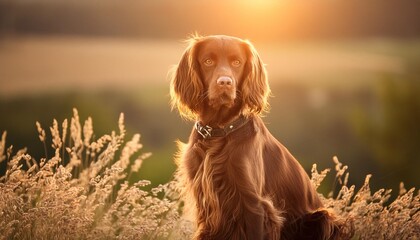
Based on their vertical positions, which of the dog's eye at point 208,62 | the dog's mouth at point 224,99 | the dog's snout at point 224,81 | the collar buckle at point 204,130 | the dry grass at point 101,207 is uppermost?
the dog's eye at point 208,62

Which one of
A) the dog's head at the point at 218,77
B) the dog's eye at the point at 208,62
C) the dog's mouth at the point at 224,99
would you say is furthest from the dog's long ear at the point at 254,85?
the dog's eye at the point at 208,62

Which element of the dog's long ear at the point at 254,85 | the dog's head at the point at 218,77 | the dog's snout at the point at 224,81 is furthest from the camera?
the dog's long ear at the point at 254,85

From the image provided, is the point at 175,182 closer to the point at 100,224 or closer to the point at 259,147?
the point at 100,224

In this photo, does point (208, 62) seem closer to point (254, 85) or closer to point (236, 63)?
point (236, 63)

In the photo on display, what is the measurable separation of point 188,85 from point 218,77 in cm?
34

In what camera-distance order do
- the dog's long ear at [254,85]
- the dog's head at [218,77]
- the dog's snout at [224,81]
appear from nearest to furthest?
the dog's snout at [224,81] < the dog's head at [218,77] < the dog's long ear at [254,85]

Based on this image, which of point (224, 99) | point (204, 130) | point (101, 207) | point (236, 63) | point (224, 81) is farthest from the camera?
point (101, 207)

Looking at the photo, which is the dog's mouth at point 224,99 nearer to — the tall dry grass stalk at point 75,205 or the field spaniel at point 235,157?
the field spaniel at point 235,157

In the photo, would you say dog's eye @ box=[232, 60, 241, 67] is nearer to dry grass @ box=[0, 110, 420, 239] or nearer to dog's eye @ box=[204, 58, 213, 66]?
dog's eye @ box=[204, 58, 213, 66]

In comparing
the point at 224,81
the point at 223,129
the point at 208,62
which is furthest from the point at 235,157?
the point at 208,62

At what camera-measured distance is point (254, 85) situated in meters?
3.93

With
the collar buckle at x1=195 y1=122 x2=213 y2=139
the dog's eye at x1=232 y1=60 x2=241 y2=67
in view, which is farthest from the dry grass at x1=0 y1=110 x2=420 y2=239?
the dog's eye at x1=232 y1=60 x2=241 y2=67

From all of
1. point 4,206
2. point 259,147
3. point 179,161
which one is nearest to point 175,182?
point 179,161

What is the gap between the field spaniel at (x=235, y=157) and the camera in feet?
12.6
